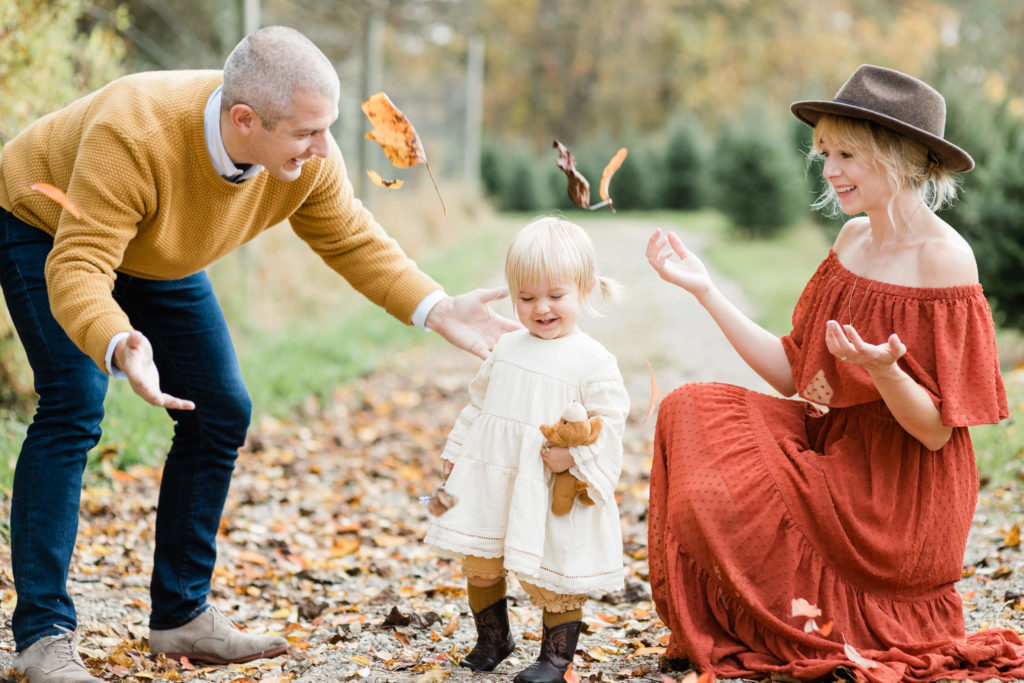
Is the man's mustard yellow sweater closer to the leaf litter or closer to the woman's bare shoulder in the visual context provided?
the leaf litter

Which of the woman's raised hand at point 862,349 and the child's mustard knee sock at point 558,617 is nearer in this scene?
the woman's raised hand at point 862,349

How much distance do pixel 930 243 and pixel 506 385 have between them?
126cm

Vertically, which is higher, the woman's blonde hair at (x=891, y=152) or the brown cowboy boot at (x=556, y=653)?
the woman's blonde hair at (x=891, y=152)

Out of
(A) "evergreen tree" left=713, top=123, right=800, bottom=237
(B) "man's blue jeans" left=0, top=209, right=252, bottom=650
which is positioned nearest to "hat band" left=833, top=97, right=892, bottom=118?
(B) "man's blue jeans" left=0, top=209, right=252, bottom=650

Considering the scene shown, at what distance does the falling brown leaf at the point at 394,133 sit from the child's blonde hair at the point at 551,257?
44 cm

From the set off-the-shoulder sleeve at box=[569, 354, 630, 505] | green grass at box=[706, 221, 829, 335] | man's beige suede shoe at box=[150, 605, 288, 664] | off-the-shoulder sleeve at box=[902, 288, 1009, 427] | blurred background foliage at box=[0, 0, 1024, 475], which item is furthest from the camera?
green grass at box=[706, 221, 829, 335]

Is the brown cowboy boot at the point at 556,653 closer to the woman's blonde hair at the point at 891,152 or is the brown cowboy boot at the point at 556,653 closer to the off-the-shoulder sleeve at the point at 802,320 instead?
the off-the-shoulder sleeve at the point at 802,320

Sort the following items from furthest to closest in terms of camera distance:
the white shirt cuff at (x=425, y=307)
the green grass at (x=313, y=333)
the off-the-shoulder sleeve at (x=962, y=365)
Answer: the green grass at (x=313, y=333) → the white shirt cuff at (x=425, y=307) → the off-the-shoulder sleeve at (x=962, y=365)

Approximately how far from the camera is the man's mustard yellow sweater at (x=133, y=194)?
8.22 ft

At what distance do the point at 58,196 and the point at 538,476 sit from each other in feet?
4.58

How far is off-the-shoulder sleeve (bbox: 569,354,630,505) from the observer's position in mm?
2619

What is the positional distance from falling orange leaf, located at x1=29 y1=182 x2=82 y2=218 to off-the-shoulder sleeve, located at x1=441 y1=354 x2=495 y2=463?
1100 mm

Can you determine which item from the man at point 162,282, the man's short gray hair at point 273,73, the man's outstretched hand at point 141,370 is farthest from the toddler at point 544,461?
the man's outstretched hand at point 141,370

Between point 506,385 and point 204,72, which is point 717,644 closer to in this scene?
point 506,385
